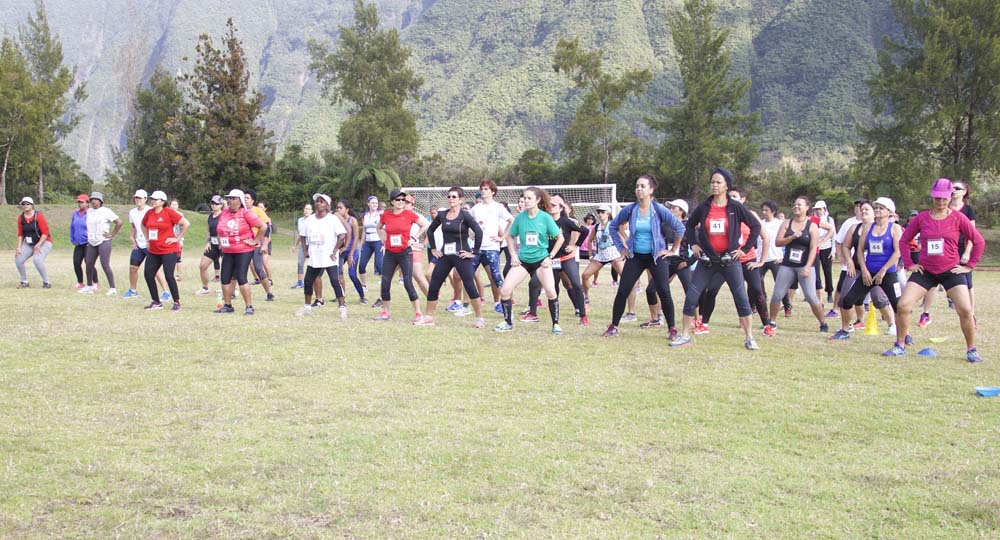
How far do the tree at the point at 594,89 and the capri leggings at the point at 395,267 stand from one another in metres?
33.9

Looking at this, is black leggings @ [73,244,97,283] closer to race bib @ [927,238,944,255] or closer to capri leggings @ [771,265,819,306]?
capri leggings @ [771,265,819,306]

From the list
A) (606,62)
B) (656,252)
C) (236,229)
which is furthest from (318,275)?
(606,62)

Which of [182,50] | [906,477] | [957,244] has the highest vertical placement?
[182,50]

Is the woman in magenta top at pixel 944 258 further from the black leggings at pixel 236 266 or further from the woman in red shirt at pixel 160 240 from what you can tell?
the woman in red shirt at pixel 160 240

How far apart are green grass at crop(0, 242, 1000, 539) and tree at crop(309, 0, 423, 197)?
3938cm

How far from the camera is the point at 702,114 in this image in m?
40.3

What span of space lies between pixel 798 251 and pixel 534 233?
385cm

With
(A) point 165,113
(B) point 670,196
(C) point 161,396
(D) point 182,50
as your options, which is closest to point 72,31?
(D) point 182,50

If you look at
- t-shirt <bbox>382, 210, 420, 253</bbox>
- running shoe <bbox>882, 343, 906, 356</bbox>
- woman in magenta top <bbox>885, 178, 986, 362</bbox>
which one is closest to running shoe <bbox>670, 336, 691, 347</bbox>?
running shoe <bbox>882, 343, 906, 356</bbox>

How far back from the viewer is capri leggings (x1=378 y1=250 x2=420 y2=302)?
445 inches

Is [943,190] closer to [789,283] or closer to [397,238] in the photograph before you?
[789,283]

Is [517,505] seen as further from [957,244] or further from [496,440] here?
[957,244]

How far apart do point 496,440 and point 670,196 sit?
3924cm

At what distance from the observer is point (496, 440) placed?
5.41 meters
